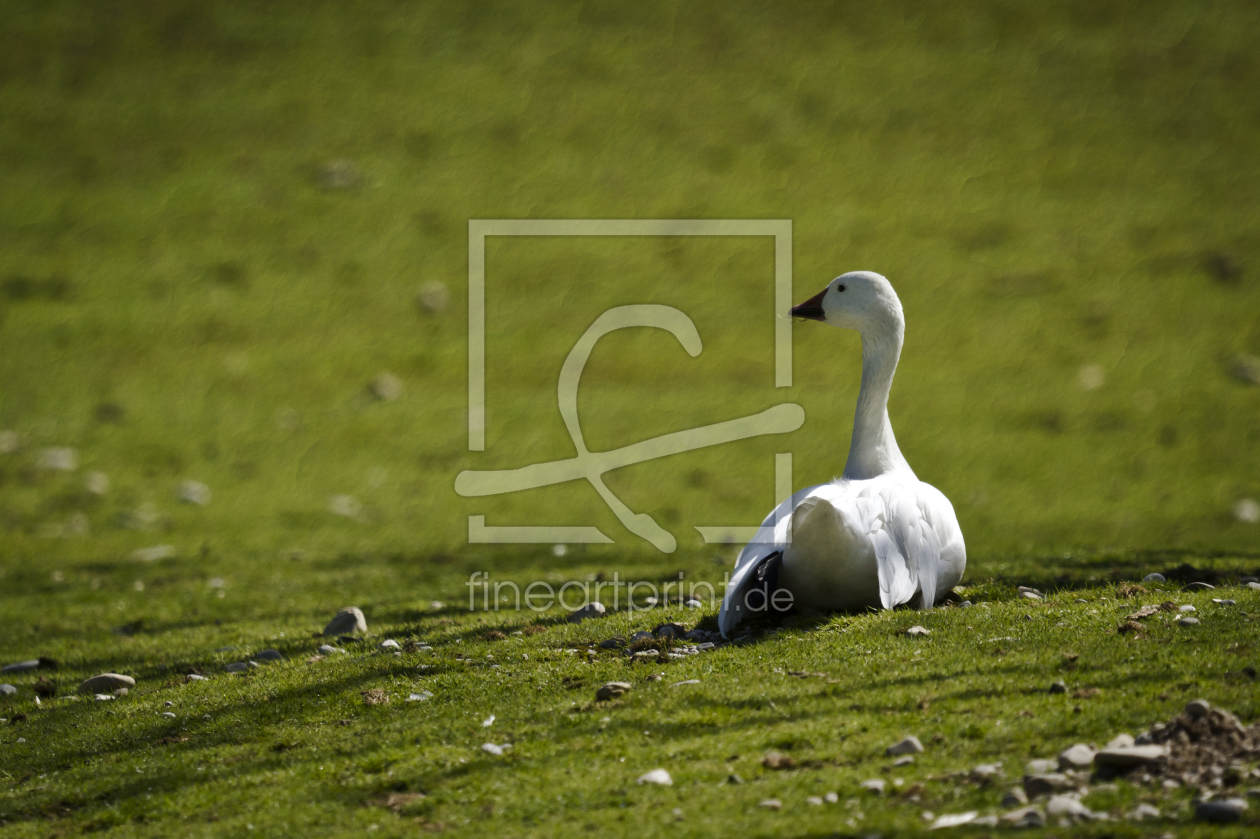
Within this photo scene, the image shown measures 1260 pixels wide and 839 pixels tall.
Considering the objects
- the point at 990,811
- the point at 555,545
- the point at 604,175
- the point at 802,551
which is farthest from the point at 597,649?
the point at 604,175

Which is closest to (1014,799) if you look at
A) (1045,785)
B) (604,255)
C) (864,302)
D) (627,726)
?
(1045,785)

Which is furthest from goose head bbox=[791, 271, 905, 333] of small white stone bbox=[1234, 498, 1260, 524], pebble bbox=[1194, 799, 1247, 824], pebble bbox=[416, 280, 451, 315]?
pebble bbox=[416, 280, 451, 315]

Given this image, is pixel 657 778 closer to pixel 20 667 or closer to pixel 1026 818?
pixel 1026 818

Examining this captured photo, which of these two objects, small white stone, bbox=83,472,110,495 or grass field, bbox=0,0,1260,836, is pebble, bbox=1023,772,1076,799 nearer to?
grass field, bbox=0,0,1260,836

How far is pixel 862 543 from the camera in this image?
29.4 feet

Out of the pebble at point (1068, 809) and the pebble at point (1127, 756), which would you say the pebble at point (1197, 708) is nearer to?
the pebble at point (1127, 756)

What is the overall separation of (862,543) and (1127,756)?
3.20 metres

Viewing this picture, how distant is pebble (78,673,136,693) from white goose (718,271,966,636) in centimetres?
566

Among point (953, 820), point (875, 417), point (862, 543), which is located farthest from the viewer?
point (875, 417)

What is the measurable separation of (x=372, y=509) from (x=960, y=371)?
744 inches

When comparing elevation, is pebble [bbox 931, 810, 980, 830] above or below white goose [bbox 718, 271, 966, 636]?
below

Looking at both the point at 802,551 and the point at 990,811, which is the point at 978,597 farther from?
the point at 990,811

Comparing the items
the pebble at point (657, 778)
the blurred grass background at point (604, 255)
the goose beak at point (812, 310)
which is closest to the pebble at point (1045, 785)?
the pebble at point (657, 778)

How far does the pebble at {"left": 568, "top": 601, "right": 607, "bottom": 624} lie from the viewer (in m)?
11.2
